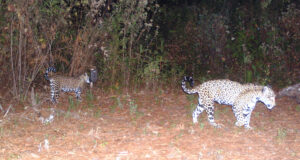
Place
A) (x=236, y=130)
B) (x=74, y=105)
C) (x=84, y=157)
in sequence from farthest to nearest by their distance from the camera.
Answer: (x=74, y=105)
(x=236, y=130)
(x=84, y=157)

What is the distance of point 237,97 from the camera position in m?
7.12

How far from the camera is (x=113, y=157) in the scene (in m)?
5.24

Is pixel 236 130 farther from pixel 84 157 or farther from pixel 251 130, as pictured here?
pixel 84 157

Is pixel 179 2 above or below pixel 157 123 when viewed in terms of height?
above

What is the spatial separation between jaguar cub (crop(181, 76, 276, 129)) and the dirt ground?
226 millimetres

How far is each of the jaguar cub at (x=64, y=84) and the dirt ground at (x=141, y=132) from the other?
0.32 meters

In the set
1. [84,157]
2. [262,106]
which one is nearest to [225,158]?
[84,157]

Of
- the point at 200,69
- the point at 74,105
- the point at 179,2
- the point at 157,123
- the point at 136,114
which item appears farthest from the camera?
the point at 179,2

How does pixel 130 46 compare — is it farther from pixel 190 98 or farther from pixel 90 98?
pixel 190 98

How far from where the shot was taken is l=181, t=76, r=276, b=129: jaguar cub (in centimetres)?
696

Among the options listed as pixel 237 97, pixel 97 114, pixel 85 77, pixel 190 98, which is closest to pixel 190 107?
pixel 190 98

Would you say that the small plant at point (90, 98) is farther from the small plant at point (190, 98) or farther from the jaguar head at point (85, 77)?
the small plant at point (190, 98)

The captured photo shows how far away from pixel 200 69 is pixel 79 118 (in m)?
4.80

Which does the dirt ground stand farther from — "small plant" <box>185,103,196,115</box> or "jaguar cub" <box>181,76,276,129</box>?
"jaguar cub" <box>181,76,276,129</box>
